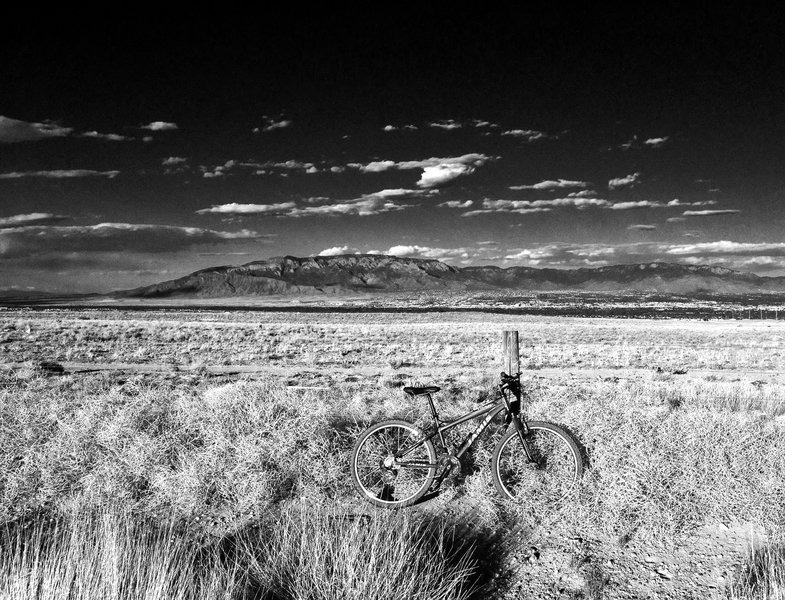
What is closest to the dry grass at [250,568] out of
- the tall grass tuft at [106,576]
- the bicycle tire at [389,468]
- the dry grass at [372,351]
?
the tall grass tuft at [106,576]

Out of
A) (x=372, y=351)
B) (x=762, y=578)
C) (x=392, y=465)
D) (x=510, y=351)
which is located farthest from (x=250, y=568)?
(x=372, y=351)

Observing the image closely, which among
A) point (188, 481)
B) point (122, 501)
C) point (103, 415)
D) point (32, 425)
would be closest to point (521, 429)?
point (188, 481)

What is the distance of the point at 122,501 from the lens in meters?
5.81

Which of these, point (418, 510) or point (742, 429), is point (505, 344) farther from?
point (418, 510)

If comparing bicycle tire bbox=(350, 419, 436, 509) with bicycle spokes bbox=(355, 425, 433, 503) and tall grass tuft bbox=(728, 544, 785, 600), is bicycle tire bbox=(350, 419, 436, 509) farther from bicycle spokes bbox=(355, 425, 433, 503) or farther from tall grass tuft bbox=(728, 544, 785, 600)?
tall grass tuft bbox=(728, 544, 785, 600)

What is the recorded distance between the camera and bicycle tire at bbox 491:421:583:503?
5656 mm

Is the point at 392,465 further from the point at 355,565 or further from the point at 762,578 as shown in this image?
Answer: the point at 762,578

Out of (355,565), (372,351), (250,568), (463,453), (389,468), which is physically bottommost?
(372,351)

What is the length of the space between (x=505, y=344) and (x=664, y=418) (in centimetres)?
302

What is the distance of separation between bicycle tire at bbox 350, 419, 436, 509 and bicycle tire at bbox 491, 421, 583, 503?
31.1 inches

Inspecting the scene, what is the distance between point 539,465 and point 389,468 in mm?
1648

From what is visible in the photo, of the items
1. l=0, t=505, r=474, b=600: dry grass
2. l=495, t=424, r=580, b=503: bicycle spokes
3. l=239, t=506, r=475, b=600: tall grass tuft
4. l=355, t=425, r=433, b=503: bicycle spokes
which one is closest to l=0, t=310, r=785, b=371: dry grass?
l=495, t=424, r=580, b=503: bicycle spokes

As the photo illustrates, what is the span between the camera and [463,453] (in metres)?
5.84

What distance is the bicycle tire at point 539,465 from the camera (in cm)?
566
